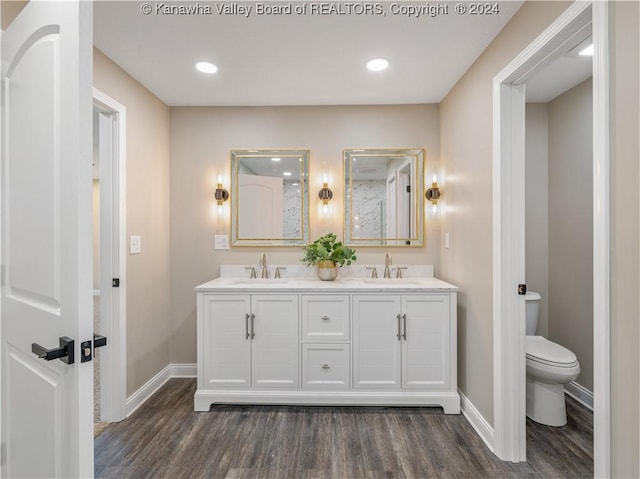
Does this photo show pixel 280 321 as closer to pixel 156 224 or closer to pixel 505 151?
pixel 156 224

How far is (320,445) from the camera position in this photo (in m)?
1.93

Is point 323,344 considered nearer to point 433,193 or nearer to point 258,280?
point 258,280

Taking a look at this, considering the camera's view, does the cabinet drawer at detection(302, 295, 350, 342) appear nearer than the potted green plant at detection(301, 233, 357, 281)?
Yes

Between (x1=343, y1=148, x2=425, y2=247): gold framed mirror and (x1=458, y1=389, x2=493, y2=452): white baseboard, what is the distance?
126 cm

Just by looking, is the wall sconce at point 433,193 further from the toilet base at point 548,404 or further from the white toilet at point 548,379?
the toilet base at point 548,404

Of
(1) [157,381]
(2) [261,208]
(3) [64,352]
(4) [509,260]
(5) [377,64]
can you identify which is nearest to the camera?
(3) [64,352]

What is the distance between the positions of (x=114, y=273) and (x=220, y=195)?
1021mm

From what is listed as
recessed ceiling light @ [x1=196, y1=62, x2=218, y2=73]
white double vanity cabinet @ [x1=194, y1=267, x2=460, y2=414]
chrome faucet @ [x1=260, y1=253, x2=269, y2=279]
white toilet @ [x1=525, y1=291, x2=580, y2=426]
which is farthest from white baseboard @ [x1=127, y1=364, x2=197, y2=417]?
white toilet @ [x1=525, y1=291, x2=580, y2=426]

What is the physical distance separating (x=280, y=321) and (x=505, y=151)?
178cm

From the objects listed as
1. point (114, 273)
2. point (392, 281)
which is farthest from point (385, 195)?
point (114, 273)

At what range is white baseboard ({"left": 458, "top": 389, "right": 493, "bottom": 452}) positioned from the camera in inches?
75.8

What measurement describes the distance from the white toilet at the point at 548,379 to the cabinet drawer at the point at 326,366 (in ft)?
3.96

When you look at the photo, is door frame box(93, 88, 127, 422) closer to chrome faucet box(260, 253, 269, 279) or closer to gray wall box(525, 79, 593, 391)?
chrome faucet box(260, 253, 269, 279)

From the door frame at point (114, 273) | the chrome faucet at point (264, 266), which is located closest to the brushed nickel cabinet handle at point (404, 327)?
the chrome faucet at point (264, 266)
